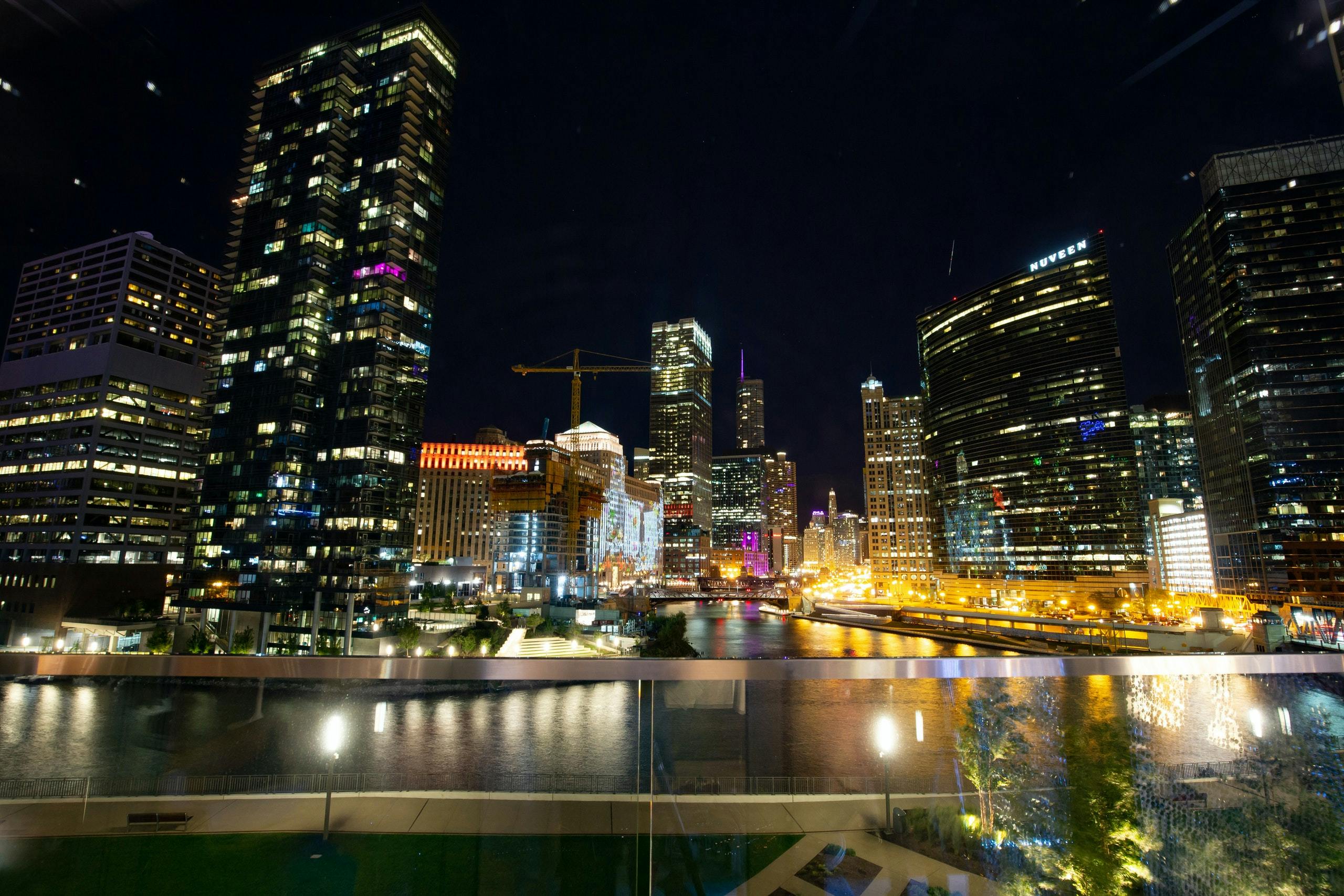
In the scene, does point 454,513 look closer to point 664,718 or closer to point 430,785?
point 430,785

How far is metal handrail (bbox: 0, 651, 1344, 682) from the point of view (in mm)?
2898

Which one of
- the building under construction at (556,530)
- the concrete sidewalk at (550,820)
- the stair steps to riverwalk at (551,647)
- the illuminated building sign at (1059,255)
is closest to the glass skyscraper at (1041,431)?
the illuminated building sign at (1059,255)

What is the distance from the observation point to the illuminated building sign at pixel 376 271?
43219 millimetres

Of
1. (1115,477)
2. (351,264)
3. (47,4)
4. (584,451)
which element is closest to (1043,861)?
(47,4)

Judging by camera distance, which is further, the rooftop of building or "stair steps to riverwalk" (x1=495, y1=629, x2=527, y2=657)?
the rooftop of building

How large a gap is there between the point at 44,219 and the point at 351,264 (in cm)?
4018

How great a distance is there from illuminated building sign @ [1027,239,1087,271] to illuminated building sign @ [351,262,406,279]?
241 ft

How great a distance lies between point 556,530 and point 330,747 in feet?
223

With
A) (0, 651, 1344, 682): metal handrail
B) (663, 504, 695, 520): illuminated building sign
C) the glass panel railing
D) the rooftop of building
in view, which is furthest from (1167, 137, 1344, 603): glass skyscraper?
(663, 504, 695, 520): illuminated building sign

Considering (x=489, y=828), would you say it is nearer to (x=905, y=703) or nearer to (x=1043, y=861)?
(x=905, y=703)

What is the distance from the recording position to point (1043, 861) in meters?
3.68

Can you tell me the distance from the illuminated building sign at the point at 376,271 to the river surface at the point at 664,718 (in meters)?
44.2

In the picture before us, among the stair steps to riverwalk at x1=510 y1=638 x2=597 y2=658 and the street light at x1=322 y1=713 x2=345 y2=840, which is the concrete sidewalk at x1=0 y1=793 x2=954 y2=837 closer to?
Result: the street light at x1=322 y1=713 x2=345 y2=840

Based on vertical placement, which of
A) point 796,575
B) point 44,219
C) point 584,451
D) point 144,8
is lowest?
point 796,575
